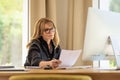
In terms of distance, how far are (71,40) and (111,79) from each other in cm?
190

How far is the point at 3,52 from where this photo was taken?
395cm

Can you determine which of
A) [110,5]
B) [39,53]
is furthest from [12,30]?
[110,5]

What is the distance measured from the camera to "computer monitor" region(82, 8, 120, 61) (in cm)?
215

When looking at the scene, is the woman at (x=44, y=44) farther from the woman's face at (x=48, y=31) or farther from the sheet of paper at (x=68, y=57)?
the sheet of paper at (x=68, y=57)

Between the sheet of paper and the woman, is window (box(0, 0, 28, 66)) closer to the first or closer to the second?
the woman

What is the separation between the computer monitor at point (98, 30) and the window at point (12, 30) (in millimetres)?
1896

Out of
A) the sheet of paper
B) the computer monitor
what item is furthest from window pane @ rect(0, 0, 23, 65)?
the computer monitor

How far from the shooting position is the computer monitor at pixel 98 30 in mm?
2148

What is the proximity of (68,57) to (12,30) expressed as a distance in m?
1.88

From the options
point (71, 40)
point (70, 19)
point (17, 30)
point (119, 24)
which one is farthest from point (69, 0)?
point (119, 24)

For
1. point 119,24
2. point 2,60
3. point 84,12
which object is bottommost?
point 2,60

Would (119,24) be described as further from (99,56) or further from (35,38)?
(35,38)

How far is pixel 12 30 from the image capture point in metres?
3.97

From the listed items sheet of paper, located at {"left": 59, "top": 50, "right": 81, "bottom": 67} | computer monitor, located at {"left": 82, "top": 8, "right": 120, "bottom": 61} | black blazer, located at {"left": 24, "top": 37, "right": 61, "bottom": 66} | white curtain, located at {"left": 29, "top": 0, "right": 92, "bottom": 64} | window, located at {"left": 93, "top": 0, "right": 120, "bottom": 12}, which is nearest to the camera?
computer monitor, located at {"left": 82, "top": 8, "right": 120, "bottom": 61}
